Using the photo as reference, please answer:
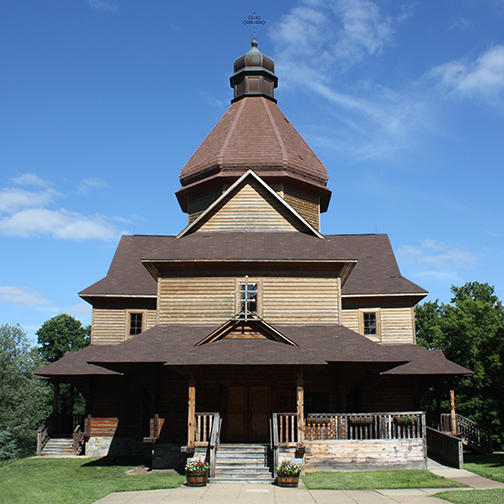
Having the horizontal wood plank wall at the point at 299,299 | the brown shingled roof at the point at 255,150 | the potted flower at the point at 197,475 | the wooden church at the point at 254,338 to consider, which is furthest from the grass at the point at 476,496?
the brown shingled roof at the point at 255,150

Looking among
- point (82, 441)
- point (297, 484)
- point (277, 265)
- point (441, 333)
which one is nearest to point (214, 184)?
point (277, 265)

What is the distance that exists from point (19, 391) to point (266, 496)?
113 feet

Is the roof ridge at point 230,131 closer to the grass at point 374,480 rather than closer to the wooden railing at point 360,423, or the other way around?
the wooden railing at point 360,423

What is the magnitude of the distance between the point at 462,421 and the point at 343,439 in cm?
1085

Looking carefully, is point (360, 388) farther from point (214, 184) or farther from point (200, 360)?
point (214, 184)

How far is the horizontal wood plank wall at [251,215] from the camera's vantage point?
22.5 metres

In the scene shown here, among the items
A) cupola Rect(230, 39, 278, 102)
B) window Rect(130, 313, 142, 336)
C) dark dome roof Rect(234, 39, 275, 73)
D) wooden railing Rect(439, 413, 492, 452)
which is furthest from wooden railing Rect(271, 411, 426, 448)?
dark dome roof Rect(234, 39, 275, 73)

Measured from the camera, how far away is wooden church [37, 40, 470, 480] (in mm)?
17219

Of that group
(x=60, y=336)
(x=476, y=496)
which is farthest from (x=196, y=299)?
(x=60, y=336)

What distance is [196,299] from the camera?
2055 cm

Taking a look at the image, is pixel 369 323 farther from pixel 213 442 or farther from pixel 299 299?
pixel 213 442

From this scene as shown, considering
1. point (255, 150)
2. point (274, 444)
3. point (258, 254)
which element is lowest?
point (274, 444)

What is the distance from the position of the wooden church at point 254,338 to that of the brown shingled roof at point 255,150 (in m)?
0.09

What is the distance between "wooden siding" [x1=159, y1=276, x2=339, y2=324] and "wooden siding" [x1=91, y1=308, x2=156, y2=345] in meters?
6.08
